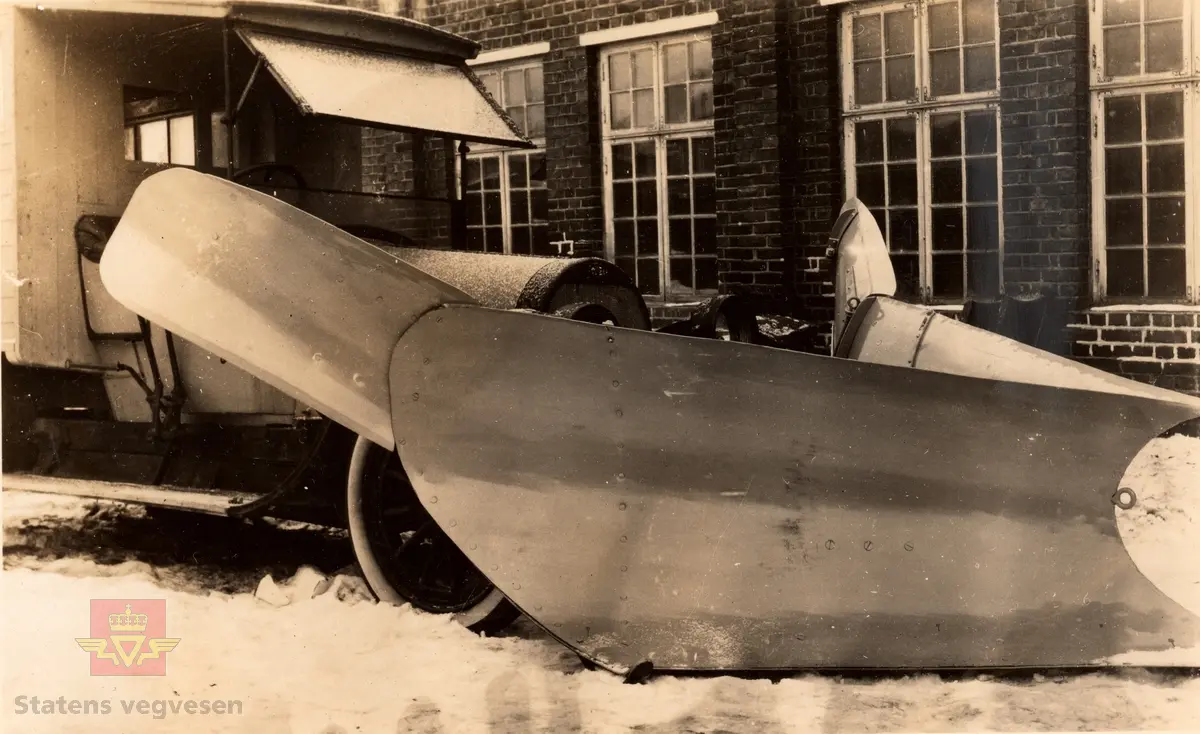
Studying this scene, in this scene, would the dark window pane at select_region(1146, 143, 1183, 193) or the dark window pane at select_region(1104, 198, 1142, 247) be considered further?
the dark window pane at select_region(1104, 198, 1142, 247)

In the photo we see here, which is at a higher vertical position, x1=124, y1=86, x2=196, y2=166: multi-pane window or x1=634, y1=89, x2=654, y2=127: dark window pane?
x1=634, y1=89, x2=654, y2=127: dark window pane

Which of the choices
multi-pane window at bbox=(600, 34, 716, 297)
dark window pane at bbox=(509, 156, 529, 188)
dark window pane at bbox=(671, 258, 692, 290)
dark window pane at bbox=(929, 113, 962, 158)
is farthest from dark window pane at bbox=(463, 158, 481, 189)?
dark window pane at bbox=(929, 113, 962, 158)

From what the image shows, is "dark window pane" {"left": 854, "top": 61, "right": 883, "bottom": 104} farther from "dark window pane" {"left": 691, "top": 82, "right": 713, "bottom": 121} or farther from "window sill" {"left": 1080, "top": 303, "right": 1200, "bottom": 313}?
"window sill" {"left": 1080, "top": 303, "right": 1200, "bottom": 313}

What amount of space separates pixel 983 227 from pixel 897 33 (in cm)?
120

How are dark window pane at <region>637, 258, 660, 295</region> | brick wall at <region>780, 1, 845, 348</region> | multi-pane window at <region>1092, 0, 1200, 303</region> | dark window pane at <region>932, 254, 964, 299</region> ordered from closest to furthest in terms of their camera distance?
multi-pane window at <region>1092, 0, 1200, 303</region>, dark window pane at <region>932, 254, 964, 299</region>, brick wall at <region>780, 1, 845, 348</region>, dark window pane at <region>637, 258, 660, 295</region>

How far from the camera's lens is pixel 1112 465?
266cm

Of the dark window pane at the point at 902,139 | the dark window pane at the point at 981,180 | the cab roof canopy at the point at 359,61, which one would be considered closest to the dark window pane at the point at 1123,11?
the dark window pane at the point at 981,180

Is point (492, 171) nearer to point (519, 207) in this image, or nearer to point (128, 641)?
point (519, 207)

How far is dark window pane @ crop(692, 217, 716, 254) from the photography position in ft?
21.2

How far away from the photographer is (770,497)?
2.76 metres

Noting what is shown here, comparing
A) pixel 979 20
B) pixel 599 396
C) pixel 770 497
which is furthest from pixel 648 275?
pixel 770 497

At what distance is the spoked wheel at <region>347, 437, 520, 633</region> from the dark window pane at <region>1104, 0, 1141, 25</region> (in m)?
3.77

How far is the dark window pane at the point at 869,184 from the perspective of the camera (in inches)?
217

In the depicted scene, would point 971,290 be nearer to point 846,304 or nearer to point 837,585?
point 846,304
